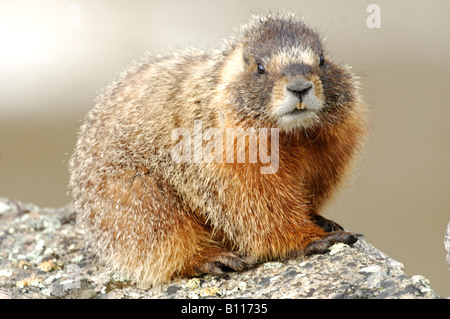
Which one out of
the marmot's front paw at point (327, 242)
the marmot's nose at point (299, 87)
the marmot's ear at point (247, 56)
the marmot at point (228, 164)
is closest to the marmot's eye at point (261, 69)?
the marmot at point (228, 164)

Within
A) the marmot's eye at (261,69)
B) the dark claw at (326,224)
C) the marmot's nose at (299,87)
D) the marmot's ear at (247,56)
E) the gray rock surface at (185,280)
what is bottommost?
the gray rock surface at (185,280)

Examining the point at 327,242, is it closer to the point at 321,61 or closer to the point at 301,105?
the point at 301,105

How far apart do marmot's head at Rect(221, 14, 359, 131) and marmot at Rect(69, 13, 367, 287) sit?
0.01 meters

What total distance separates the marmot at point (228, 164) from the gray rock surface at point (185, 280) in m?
0.13

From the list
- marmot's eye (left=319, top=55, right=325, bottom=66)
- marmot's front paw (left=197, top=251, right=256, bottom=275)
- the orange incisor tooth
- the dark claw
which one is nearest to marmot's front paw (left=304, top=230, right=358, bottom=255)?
the dark claw

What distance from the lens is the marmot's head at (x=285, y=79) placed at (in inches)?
160

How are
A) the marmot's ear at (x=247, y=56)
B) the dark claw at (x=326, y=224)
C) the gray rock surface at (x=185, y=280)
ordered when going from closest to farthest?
the gray rock surface at (x=185, y=280), the marmot's ear at (x=247, y=56), the dark claw at (x=326, y=224)

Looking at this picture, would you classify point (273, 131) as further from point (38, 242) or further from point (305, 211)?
point (38, 242)

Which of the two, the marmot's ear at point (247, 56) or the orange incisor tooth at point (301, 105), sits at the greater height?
the marmot's ear at point (247, 56)

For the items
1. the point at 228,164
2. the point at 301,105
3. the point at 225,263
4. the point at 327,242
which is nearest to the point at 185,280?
the point at 225,263

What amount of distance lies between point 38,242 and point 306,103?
11.2 ft

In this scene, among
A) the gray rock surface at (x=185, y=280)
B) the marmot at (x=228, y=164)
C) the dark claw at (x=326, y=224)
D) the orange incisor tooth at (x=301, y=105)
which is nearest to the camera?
the gray rock surface at (x=185, y=280)

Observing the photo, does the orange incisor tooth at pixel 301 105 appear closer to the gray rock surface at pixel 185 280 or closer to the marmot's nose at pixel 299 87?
the marmot's nose at pixel 299 87

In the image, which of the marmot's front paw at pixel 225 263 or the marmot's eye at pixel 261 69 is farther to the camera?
the marmot's front paw at pixel 225 263
